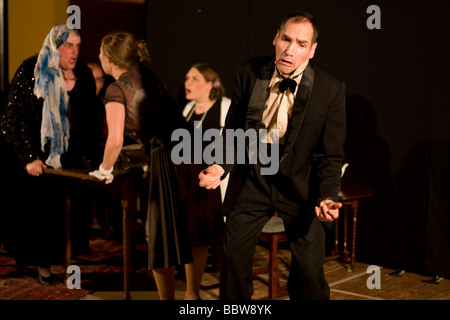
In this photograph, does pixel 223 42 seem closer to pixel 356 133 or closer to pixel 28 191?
pixel 356 133

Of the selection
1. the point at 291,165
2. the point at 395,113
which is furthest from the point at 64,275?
the point at 395,113

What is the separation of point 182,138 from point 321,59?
5.99ft

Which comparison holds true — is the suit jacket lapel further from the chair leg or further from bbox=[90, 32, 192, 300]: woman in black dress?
the chair leg

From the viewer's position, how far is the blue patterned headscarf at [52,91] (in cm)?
393

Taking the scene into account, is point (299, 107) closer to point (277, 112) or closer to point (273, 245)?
point (277, 112)

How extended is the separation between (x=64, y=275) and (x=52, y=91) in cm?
139

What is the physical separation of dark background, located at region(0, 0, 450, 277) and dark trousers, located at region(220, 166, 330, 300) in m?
2.22

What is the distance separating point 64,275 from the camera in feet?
14.4

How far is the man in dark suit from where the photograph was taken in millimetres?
2453

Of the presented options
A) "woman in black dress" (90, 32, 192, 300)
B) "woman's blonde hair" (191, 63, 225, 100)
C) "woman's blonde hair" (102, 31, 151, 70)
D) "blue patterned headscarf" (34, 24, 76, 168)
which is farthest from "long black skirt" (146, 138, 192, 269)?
"woman's blonde hair" (191, 63, 225, 100)

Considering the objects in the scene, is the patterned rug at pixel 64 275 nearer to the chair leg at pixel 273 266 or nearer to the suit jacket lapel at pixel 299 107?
the chair leg at pixel 273 266

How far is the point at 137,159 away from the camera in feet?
12.6

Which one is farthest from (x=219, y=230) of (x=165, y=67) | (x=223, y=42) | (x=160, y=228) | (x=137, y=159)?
(x=165, y=67)

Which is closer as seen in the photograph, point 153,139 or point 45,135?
point 153,139
